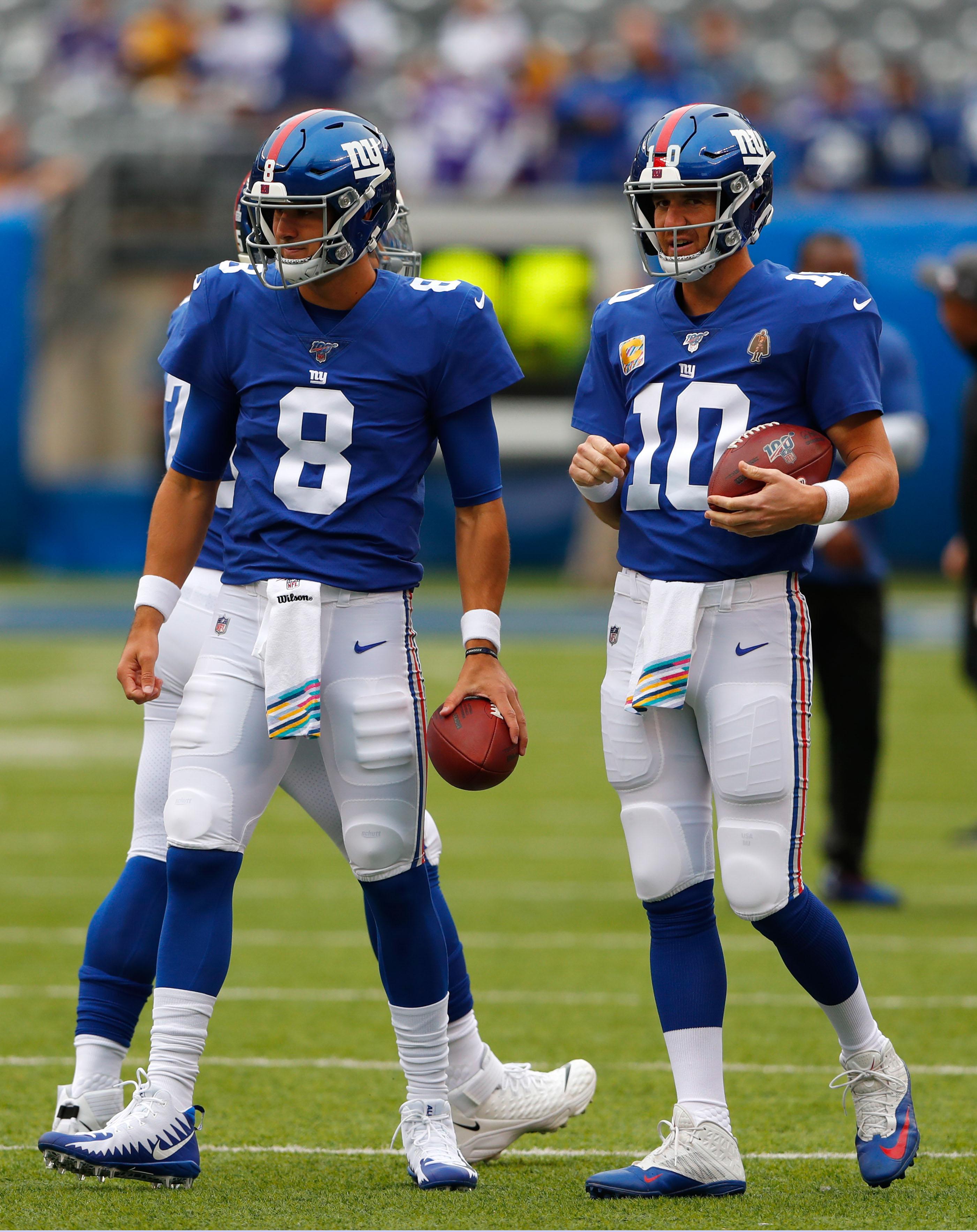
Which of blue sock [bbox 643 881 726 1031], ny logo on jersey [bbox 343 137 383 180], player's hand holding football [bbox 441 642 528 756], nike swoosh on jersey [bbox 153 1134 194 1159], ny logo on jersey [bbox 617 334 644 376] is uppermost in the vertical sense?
ny logo on jersey [bbox 343 137 383 180]

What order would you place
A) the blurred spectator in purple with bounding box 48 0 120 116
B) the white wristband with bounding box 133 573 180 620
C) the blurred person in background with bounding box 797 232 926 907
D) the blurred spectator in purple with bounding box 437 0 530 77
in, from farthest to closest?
the blurred spectator in purple with bounding box 48 0 120 116 → the blurred spectator in purple with bounding box 437 0 530 77 → the blurred person in background with bounding box 797 232 926 907 → the white wristband with bounding box 133 573 180 620

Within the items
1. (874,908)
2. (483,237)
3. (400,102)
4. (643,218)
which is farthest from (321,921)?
(400,102)

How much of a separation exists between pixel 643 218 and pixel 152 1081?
1.73 meters

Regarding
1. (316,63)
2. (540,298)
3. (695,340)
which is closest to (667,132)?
(695,340)

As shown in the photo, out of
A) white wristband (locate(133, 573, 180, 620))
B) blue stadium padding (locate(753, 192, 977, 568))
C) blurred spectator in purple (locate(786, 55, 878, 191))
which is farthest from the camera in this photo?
blurred spectator in purple (locate(786, 55, 878, 191))

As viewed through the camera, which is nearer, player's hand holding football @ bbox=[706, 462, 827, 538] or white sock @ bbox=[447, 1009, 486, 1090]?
player's hand holding football @ bbox=[706, 462, 827, 538]

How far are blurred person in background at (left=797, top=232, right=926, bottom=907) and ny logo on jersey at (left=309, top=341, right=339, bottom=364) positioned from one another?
281 centimetres

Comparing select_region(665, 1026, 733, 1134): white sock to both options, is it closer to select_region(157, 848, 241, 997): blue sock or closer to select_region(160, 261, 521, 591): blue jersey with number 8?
select_region(157, 848, 241, 997): blue sock

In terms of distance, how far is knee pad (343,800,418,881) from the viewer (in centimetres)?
343

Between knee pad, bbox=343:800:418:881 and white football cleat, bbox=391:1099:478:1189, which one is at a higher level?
knee pad, bbox=343:800:418:881

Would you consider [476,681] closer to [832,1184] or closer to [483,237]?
[832,1184]

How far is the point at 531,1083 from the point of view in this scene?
150 inches

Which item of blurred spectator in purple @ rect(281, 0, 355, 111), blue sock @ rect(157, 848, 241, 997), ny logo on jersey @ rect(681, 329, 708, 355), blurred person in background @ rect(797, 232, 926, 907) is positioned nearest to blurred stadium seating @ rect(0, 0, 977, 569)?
blurred spectator in purple @ rect(281, 0, 355, 111)

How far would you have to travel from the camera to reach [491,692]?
137 inches
